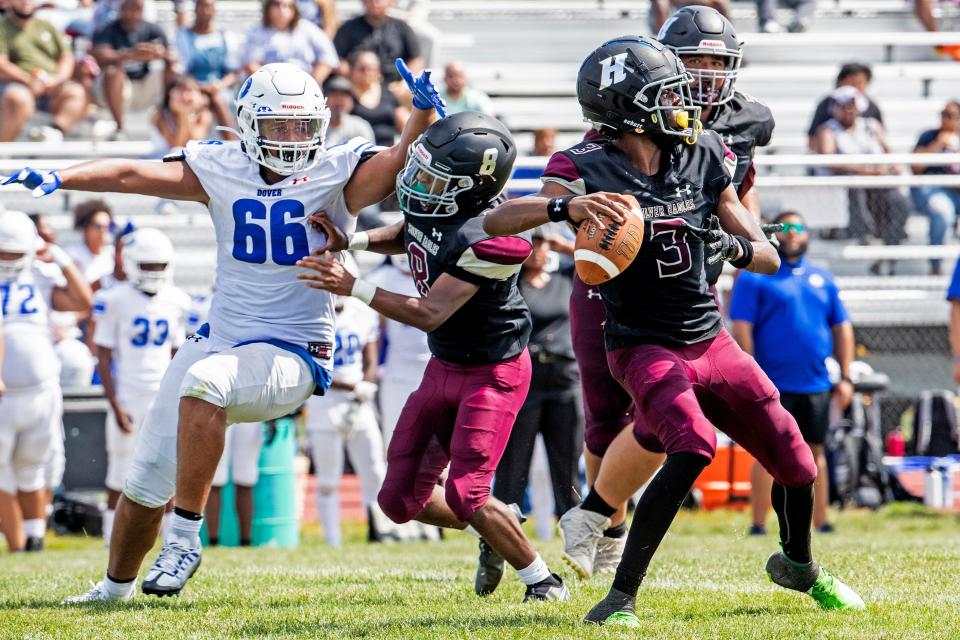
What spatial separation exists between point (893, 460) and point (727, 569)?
219 inches

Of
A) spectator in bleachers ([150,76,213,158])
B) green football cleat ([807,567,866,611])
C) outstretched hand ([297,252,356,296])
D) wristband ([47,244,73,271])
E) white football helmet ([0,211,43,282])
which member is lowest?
green football cleat ([807,567,866,611])

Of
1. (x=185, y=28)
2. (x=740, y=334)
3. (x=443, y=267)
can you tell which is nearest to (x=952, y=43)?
(x=740, y=334)

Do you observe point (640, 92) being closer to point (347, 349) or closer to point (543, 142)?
point (347, 349)

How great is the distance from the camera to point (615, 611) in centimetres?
434

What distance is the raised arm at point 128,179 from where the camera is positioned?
500 centimetres

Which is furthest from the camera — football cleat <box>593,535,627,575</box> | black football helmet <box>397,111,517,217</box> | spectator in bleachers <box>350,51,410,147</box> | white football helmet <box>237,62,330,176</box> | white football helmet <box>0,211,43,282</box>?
spectator in bleachers <box>350,51,410,147</box>

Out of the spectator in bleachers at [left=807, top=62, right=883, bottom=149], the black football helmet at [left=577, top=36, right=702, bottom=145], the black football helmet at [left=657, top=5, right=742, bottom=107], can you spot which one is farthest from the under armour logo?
the spectator in bleachers at [left=807, top=62, right=883, bottom=149]

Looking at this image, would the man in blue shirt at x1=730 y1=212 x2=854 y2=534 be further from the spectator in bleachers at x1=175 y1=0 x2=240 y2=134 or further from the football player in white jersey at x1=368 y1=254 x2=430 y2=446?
the spectator in bleachers at x1=175 y1=0 x2=240 y2=134

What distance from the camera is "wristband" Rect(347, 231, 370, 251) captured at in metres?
5.21

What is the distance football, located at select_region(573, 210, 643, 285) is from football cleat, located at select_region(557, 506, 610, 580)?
54.8 inches

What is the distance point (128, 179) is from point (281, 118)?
24.1 inches

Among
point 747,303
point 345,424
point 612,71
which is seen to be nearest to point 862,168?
point 747,303

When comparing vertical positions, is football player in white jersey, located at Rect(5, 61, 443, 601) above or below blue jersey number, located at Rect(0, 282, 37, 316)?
above

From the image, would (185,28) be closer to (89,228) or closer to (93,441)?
(89,228)
